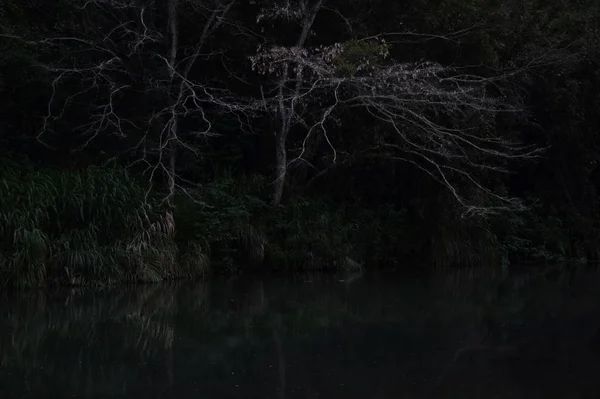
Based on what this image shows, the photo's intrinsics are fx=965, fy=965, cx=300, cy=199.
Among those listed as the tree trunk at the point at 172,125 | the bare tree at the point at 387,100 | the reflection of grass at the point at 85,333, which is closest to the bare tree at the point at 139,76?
A: the tree trunk at the point at 172,125

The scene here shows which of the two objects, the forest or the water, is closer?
the water

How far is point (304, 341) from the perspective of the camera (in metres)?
10.8

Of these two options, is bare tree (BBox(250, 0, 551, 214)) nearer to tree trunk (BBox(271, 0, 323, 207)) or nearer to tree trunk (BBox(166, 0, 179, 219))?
tree trunk (BBox(271, 0, 323, 207))

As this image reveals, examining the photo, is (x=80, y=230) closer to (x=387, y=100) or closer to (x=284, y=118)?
(x=284, y=118)

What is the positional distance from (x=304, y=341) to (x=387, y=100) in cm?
790

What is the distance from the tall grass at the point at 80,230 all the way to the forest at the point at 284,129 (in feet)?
0.12

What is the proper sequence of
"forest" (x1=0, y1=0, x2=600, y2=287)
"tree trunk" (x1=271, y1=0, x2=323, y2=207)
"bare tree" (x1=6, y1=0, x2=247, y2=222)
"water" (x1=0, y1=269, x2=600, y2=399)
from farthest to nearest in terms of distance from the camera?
"tree trunk" (x1=271, y1=0, x2=323, y2=207)
"bare tree" (x1=6, y1=0, x2=247, y2=222)
"forest" (x1=0, y1=0, x2=600, y2=287)
"water" (x1=0, y1=269, x2=600, y2=399)

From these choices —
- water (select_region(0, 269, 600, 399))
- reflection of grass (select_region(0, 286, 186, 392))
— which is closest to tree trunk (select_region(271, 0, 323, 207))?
water (select_region(0, 269, 600, 399))

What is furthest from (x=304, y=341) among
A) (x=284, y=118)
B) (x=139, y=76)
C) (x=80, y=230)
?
(x=139, y=76)

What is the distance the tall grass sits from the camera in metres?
14.7

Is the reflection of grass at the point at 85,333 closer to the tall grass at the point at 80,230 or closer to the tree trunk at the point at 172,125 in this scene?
the tall grass at the point at 80,230

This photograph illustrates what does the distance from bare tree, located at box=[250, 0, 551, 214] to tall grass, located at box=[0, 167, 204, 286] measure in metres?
3.10

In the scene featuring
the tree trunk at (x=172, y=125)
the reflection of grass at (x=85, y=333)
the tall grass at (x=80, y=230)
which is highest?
the tree trunk at (x=172, y=125)

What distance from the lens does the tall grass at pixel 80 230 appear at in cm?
1474
